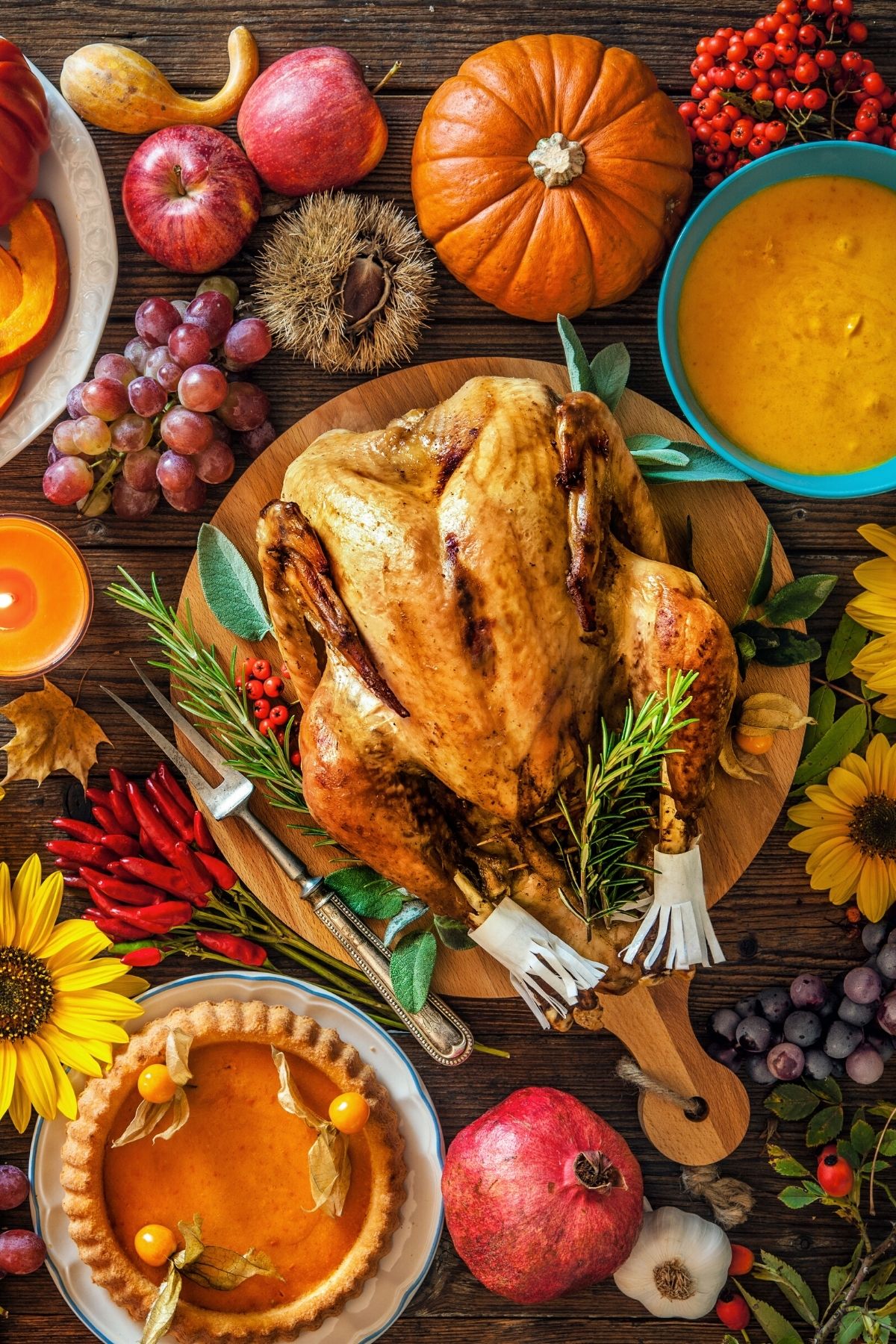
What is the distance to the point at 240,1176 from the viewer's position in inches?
88.8

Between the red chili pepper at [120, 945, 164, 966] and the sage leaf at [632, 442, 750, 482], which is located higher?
the sage leaf at [632, 442, 750, 482]

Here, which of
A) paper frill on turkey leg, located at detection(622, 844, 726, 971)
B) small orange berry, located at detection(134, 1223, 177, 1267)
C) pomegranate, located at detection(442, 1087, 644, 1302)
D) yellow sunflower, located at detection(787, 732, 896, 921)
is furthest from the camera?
yellow sunflower, located at detection(787, 732, 896, 921)

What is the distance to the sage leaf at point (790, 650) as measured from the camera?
214 centimetres

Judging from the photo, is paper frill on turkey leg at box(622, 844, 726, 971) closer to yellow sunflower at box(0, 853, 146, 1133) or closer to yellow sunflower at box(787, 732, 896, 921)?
yellow sunflower at box(787, 732, 896, 921)

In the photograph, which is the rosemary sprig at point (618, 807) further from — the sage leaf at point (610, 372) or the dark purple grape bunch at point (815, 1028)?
the sage leaf at point (610, 372)

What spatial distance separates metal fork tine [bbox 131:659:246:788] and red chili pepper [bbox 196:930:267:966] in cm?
34

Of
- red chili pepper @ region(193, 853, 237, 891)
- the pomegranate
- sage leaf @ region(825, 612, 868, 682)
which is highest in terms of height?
sage leaf @ region(825, 612, 868, 682)

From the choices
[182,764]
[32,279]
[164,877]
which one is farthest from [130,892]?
[32,279]

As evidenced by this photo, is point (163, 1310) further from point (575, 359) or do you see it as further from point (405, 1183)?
point (575, 359)

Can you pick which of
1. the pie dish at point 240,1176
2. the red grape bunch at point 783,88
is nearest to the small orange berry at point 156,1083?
the pie dish at point 240,1176

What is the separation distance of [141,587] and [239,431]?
40cm

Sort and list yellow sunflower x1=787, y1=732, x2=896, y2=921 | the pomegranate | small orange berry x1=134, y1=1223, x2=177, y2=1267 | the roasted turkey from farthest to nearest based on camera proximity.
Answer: yellow sunflower x1=787, y1=732, x2=896, y2=921 → small orange berry x1=134, y1=1223, x2=177, y2=1267 → the pomegranate → the roasted turkey

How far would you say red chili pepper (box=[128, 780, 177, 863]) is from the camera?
2.27 m

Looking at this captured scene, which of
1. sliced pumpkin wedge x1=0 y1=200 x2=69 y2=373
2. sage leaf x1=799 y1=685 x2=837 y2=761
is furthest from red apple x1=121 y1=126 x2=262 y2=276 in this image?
sage leaf x1=799 y1=685 x2=837 y2=761
